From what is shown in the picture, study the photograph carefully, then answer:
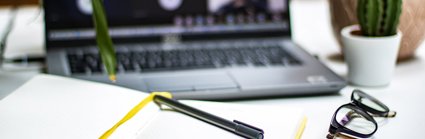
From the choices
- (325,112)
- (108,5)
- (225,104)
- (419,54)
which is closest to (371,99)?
(325,112)

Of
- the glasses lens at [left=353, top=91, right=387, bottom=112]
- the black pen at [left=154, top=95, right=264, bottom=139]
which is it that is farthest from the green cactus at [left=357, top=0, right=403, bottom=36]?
the black pen at [left=154, top=95, right=264, bottom=139]

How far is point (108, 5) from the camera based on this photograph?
83cm

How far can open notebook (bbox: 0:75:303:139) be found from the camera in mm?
500

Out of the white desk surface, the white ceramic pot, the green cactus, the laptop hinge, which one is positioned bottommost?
the white desk surface

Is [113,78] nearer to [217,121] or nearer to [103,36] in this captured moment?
[103,36]

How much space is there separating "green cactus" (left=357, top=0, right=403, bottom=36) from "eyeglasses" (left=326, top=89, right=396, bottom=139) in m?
0.11

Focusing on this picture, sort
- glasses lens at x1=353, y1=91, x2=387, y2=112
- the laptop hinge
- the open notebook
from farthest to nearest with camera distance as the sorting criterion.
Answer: the laptop hinge → glasses lens at x1=353, y1=91, x2=387, y2=112 → the open notebook

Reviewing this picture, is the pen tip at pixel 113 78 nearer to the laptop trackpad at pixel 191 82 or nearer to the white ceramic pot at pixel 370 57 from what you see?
the laptop trackpad at pixel 191 82

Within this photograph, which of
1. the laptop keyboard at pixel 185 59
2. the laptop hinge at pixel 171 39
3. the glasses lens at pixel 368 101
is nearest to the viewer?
the glasses lens at pixel 368 101

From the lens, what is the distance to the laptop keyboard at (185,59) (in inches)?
28.7

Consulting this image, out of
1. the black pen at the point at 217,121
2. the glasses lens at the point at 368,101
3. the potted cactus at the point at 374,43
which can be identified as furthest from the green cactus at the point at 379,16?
the black pen at the point at 217,121

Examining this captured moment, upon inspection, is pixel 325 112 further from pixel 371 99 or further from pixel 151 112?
pixel 151 112

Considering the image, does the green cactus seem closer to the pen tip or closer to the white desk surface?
the white desk surface

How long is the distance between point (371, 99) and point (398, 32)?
0.13m
